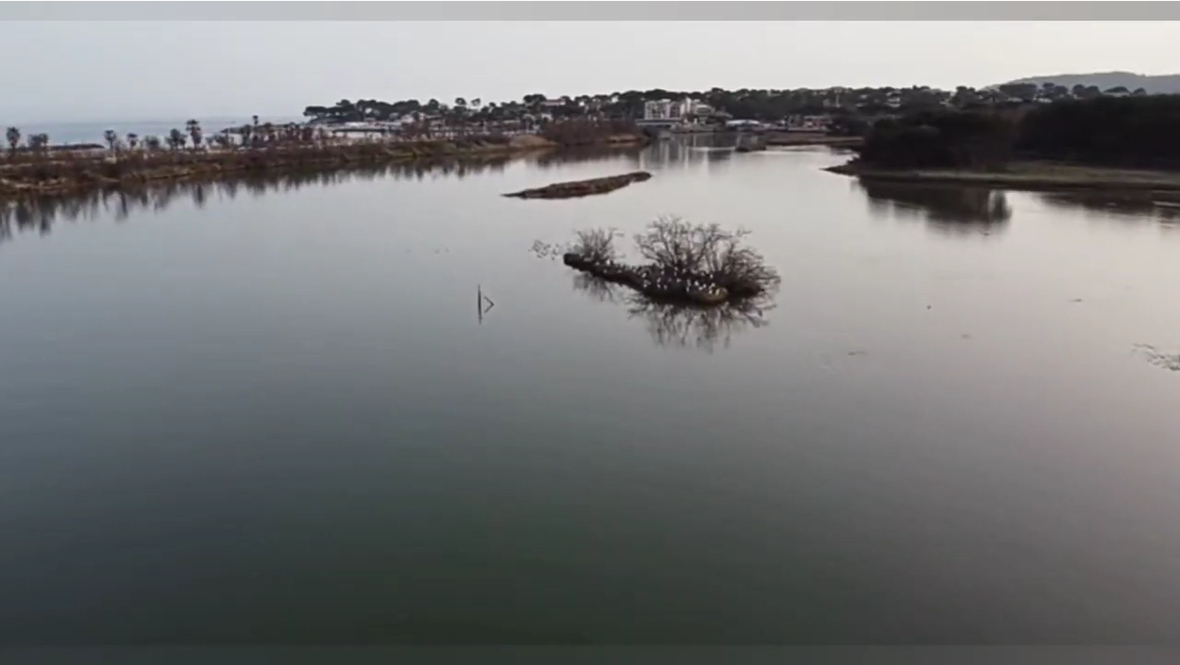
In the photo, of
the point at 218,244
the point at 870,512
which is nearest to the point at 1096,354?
the point at 870,512

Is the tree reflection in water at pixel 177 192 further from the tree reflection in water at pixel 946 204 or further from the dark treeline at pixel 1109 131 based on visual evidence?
the dark treeline at pixel 1109 131

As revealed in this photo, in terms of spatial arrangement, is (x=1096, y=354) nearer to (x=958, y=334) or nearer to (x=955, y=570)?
(x=958, y=334)

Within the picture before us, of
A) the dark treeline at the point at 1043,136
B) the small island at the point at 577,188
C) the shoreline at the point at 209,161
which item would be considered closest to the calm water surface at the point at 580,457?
the small island at the point at 577,188

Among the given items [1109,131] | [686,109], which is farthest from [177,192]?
[686,109]

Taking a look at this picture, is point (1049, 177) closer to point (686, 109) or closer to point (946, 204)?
point (946, 204)

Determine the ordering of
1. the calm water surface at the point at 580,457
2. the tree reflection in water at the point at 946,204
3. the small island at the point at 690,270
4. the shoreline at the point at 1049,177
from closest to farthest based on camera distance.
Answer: the calm water surface at the point at 580,457
the small island at the point at 690,270
the tree reflection in water at the point at 946,204
the shoreline at the point at 1049,177
